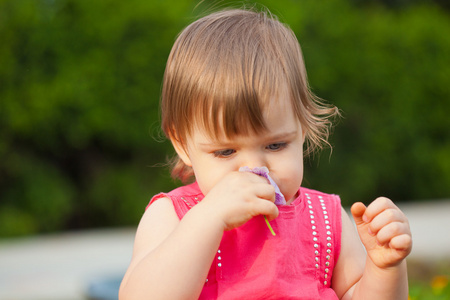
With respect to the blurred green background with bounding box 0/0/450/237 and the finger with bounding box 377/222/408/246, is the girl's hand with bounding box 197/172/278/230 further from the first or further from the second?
the blurred green background with bounding box 0/0/450/237

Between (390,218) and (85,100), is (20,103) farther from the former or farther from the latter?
(390,218)

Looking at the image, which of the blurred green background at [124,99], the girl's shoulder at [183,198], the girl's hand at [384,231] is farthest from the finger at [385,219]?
the blurred green background at [124,99]

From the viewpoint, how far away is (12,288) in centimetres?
576

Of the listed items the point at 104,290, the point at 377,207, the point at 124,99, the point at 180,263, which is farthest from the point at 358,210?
the point at 124,99

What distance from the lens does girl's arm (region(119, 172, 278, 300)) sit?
5.70ft

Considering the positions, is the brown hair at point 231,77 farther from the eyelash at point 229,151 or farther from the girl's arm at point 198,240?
the girl's arm at point 198,240

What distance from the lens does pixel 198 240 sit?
174 centimetres

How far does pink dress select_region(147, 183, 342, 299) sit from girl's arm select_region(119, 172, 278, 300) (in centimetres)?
15

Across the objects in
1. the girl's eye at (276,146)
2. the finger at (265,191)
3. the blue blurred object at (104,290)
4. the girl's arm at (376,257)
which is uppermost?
the girl's eye at (276,146)

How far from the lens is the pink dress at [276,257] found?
6.16 ft

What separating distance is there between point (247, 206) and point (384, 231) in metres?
0.38

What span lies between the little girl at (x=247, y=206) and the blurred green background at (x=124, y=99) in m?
4.16

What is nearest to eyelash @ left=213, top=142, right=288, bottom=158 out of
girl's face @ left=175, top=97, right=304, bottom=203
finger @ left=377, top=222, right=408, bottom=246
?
girl's face @ left=175, top=97, right=304, bottom=203

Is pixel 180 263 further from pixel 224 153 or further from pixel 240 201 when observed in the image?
pixel 224 153
